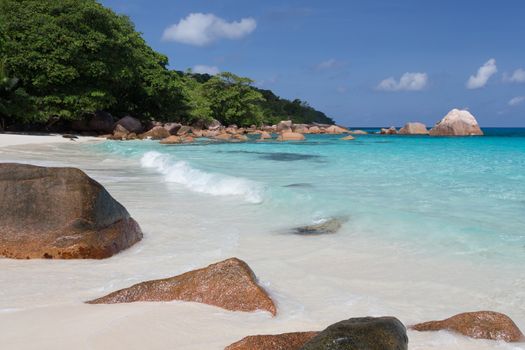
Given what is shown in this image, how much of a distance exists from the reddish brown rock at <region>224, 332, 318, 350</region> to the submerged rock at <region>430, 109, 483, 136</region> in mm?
48324

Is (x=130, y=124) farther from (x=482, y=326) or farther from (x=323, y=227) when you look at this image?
(x=482, y=326)

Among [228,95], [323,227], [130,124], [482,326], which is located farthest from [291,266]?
[228,95]

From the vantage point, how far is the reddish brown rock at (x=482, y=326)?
296 cm

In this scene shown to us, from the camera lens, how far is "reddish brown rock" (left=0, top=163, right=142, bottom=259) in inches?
178

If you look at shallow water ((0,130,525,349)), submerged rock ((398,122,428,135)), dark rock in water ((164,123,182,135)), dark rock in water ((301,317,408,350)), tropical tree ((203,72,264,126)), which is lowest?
shallow water ((0,130,525,349))

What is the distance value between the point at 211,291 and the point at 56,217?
2.02m

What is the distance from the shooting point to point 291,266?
4.46m

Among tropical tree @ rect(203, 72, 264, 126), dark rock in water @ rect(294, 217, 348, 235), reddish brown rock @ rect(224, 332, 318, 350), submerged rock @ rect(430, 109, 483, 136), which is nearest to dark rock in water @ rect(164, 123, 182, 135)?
tropical tree @ rect(203, 72, 264, 126)

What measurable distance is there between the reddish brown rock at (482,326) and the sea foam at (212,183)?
203 inches

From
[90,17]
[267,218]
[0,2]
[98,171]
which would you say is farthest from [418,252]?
[0,2]

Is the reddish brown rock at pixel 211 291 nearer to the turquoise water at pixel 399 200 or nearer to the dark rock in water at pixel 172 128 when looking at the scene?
the turquoise water at pixel 399 200

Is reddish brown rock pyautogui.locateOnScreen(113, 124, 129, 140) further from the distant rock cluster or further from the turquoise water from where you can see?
the distant rock cluster

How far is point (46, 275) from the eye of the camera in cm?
399

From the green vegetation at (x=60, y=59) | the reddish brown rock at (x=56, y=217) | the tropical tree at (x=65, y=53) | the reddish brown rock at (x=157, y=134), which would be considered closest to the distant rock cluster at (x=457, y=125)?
the reddish brown rock at (x=157, y=134)
